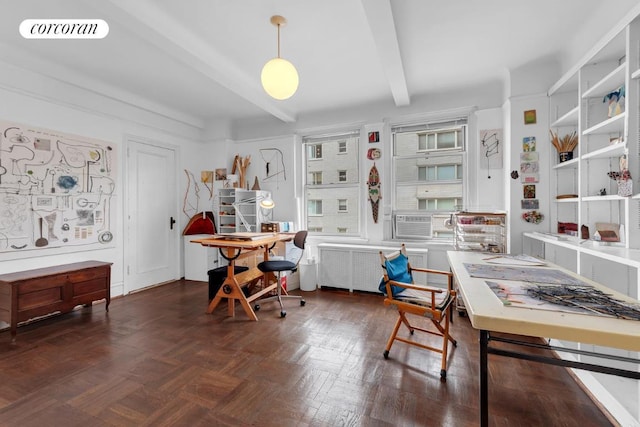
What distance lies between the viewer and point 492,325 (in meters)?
1.20

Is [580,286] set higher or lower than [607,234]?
A: lower

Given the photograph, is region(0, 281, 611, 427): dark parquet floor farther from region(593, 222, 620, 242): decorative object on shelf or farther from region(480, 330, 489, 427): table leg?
region(593, 222, 620, 242): decorative object on shelf

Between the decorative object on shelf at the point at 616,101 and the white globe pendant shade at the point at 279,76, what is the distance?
8.17 feet

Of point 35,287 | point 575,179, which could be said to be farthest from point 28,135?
point 575,179

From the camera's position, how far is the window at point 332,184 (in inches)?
191

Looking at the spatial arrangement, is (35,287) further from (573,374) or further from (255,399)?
(573,374)

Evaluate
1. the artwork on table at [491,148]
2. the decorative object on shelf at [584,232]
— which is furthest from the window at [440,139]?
the decorative object on shelf at [584,232]

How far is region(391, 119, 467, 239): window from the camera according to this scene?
4.19 meters

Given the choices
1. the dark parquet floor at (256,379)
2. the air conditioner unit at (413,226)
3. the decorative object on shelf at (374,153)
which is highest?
the decorative object on shelf at (374,153)

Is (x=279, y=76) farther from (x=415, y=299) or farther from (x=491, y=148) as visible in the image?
(x=491, y=148)

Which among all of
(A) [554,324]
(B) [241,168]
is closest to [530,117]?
(A) [554,324]

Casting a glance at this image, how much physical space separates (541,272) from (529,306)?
2.99 feet

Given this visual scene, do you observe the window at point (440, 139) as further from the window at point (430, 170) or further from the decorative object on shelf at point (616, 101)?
the decorative object on shelf at point (616, 101)

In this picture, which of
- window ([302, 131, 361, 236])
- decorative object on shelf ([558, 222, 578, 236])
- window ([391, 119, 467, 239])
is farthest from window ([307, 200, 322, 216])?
Answer: decorative object on shelf ([558, 222, 578, 236])
